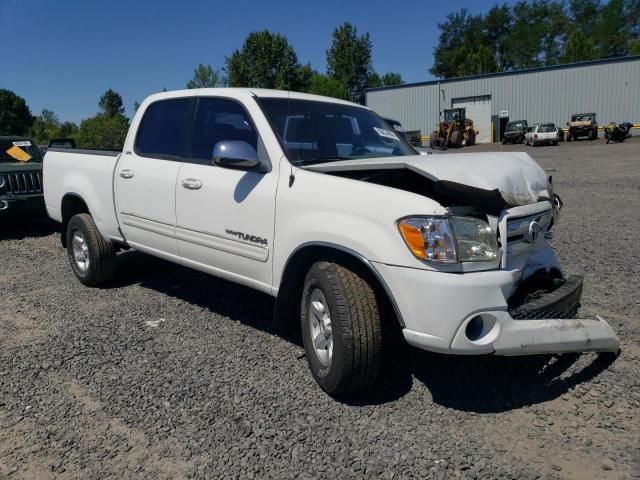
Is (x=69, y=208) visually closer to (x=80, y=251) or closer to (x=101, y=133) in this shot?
(x=80, y=251)

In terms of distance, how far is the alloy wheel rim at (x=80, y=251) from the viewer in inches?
231

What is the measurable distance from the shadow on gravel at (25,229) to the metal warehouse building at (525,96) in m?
44.1

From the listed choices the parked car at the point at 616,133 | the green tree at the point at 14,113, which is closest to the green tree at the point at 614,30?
the parked car at the point at 616,133

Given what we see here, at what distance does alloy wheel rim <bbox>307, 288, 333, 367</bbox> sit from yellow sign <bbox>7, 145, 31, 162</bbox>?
8.38m

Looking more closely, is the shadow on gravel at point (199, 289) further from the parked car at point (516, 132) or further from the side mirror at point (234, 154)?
the parked car at point (516, 132)

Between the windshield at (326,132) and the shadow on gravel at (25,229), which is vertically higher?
the windshield at (326,132)

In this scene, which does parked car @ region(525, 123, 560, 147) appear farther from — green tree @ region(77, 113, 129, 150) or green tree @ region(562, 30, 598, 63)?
green tree @ region(562, 30, 598, 63)

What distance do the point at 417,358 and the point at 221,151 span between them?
6.58 feet

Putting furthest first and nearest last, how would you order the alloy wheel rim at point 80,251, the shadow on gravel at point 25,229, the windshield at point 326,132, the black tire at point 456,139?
1. the black tire at point 456,139
2. the shadow on gravel at point 25,229
3. the alloy wheel rim at point 80,251
4. the windshield at point 326,132

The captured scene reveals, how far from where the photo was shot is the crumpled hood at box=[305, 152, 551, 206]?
3049 millimetres

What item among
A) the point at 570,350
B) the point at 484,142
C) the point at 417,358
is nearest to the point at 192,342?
the point at 417,358

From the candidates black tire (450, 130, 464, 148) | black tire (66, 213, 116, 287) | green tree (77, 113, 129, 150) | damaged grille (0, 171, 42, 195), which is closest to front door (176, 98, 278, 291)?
black tire (66, 213, 116, 287)

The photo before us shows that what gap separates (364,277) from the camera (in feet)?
10.8

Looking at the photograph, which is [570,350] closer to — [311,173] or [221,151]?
[311,173]
